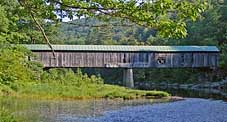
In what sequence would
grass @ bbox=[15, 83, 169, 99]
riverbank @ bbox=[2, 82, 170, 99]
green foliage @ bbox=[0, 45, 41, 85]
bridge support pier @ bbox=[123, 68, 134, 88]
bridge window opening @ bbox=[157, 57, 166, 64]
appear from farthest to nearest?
bridge window opening @ bbox=[157, 57, 166, 64]
bridge support pier @ bbox=[123, 68, 134, 88]
grass @ bbox=[15, 83, 169, 99]
riverbank @ bbox=[2, 82, 170, 99]
green foliage @ bbox=[0, 45, 41, 85]

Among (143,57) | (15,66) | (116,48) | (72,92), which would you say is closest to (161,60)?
(143,57)

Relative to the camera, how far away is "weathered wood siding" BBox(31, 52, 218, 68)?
38344mm

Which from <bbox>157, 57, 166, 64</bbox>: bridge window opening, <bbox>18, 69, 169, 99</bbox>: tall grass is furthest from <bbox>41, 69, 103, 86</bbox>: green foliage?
<bbox>157, 57, 166, 64</bbox>: bridge window opening

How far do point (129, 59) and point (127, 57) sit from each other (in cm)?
26

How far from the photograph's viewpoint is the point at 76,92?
92.4ft

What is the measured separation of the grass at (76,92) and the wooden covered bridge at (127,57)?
7.55m

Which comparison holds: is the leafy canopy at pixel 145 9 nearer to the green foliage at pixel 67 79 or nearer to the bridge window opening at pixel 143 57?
the green foliage at pixel 67 79

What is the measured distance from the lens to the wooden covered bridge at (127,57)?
38281mm

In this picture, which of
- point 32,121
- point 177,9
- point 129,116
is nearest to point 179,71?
point 129,116

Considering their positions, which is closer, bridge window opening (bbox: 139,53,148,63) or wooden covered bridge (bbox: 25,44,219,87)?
wooden covered bridge (bbox: 25,44,219,87)

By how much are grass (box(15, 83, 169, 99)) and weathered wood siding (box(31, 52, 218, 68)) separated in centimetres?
754

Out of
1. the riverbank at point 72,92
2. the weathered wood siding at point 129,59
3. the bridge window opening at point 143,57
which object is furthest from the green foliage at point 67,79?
the bridge window opening at point 143,57

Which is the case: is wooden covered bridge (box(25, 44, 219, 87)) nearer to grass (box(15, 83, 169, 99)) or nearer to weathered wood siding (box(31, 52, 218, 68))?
weathered wood siding (box(31, 52, 218, 68))

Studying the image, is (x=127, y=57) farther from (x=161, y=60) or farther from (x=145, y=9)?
(x=145, y=9)
